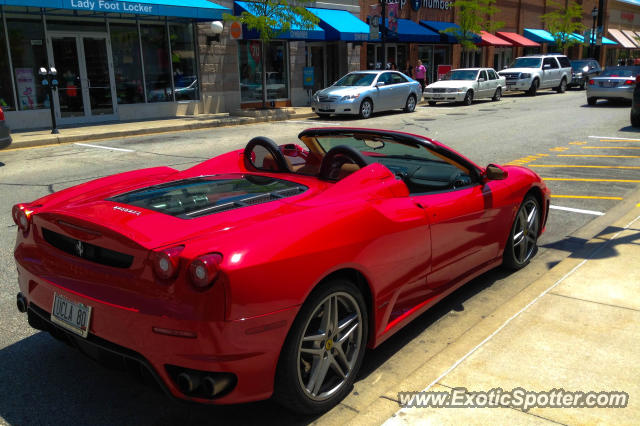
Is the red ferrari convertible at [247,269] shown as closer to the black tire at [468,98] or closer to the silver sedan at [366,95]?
the silver sedan at [366,95]

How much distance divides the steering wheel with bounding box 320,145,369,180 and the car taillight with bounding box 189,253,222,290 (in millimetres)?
1409

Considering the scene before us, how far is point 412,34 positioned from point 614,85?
35.5ft

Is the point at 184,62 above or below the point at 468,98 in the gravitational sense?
above

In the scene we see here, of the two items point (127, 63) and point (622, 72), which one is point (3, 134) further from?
point (622, 72)

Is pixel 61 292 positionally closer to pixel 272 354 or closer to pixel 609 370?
pixel 272 354

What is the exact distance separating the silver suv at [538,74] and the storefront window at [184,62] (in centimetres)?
1618

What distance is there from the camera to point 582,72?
33.2 meters

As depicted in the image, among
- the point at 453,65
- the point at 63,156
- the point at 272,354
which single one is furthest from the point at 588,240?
the point at 453,65

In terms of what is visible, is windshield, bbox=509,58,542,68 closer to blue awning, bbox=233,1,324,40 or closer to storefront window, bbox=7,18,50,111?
blue awning, bbox=233,1,324,40

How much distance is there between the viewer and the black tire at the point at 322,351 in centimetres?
272

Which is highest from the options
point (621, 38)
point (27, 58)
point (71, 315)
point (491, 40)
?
point (621, 38)

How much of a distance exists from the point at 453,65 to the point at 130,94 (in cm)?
2304

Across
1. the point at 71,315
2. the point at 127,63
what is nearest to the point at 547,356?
the point at 71,315

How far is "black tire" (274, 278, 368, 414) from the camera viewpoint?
8.92ft
